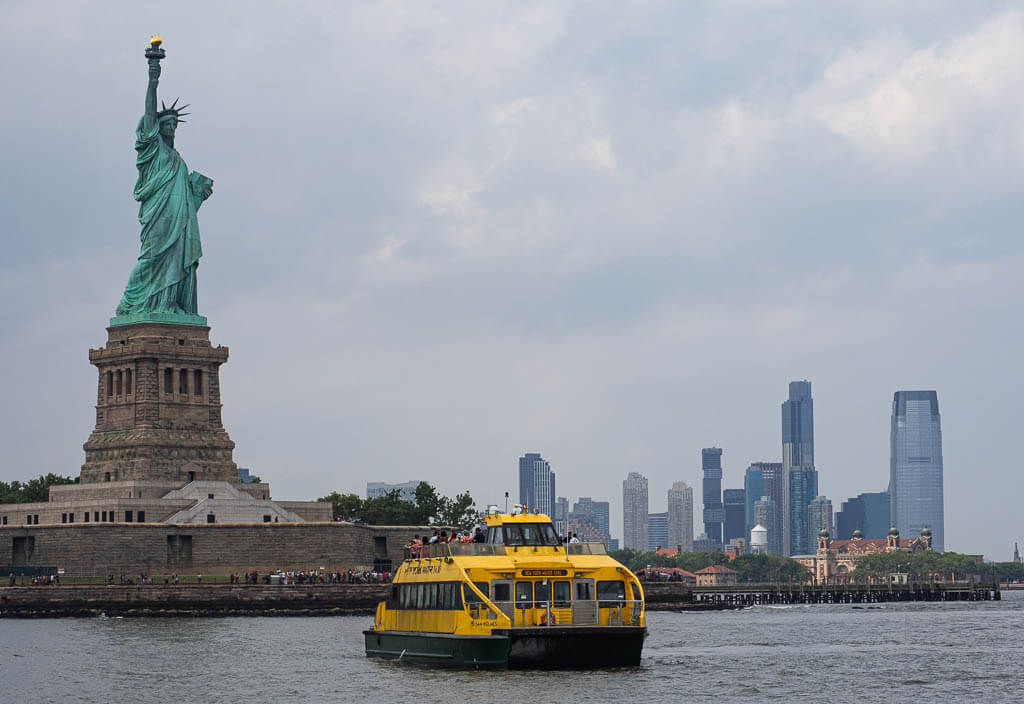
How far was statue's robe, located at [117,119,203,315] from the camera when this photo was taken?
14450 centimetres

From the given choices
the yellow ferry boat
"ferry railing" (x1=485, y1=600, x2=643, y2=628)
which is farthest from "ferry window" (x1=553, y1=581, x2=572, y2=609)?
"ferry railing" (x1=485, y1=600, x2=643, y2=628)

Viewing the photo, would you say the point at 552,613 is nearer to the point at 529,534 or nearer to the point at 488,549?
the point at 488,549

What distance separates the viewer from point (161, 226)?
144750mm

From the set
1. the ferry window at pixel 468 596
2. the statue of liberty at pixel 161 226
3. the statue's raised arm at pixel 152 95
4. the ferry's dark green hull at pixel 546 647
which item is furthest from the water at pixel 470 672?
the statue's raised arm at pixel 152 95

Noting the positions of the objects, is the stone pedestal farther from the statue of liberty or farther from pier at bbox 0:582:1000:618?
pier at bbox 0:582:1000:618

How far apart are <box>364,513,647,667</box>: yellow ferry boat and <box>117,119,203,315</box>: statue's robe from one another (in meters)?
77.3

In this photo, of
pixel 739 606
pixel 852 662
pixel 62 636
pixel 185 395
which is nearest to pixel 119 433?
pixel 185 395

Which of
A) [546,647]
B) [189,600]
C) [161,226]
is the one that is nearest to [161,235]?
[161,226]

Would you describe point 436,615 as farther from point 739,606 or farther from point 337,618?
point 739,606

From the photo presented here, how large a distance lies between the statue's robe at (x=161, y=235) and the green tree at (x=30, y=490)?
26722 millimetres

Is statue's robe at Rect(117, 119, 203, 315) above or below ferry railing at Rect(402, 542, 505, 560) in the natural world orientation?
above

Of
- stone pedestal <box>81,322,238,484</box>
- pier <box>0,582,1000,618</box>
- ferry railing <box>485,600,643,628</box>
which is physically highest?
stone pedestal <box>81,322,238,484</box>

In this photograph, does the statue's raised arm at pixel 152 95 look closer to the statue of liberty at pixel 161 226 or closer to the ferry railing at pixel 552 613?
the statue of liberty at pixel 161 226

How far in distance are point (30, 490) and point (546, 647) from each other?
111 metres
